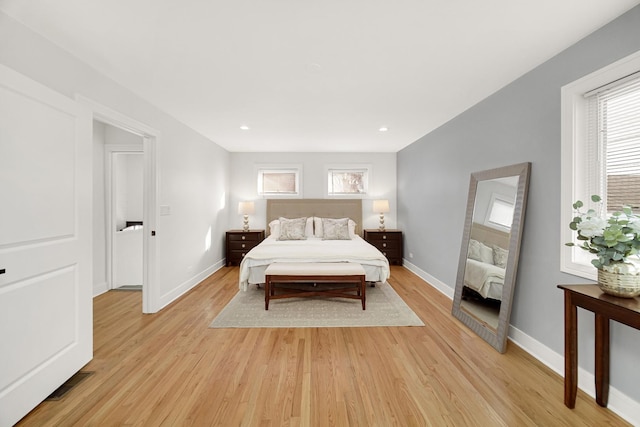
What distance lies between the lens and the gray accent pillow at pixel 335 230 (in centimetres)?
473

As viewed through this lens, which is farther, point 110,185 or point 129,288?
point 129,288

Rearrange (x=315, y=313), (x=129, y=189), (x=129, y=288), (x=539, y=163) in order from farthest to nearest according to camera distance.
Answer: (x=129, y=189) → (x=129, y=288) → (x=315, y=313) → (x=539, y=163)

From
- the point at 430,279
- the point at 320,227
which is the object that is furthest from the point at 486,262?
the point at 320,227

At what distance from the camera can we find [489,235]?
2.67 meters

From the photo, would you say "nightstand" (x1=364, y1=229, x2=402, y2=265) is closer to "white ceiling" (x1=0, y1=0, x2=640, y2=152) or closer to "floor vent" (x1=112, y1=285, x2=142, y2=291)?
"white ceiling" (x1=0, y1=0, x2=640, y2=152)

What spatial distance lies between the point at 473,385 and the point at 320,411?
1.10 meters

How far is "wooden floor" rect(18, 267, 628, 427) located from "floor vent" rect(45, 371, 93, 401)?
0.16ft

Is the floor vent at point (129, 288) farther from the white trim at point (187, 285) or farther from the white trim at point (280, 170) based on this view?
the white trim at point (280, 170)

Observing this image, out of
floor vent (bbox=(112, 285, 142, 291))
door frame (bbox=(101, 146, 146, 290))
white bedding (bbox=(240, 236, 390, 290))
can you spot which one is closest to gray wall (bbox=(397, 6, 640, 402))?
white bedding (bbox=(240, 236, 390, 290))

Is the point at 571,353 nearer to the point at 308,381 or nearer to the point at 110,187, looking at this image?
the point at 308,381

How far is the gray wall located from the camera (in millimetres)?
1609

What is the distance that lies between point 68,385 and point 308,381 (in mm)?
1699

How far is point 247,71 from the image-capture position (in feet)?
7.34

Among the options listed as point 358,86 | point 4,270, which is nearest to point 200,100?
point 358,86
